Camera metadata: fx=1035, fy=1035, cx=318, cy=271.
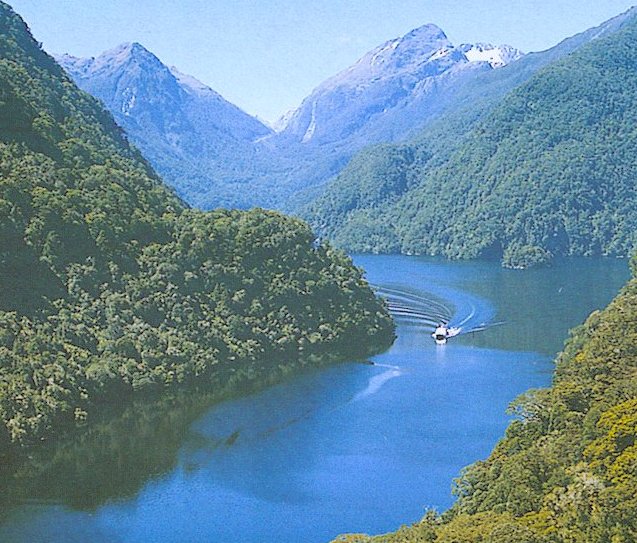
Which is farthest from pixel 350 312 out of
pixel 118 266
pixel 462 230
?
pixel 462 230

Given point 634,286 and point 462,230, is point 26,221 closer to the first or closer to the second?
point 634,286

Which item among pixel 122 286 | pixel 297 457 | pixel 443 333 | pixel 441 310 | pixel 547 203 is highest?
pixel 547 203

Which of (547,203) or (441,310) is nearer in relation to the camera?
(441,310)

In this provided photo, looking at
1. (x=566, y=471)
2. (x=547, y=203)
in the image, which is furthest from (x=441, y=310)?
(x=547, y=203)

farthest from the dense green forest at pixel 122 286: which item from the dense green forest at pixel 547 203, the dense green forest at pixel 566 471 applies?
the dense green forest at pixel 547 203

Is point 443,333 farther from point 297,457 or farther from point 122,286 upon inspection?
point 297,457

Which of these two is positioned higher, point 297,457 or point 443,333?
point 443,333
